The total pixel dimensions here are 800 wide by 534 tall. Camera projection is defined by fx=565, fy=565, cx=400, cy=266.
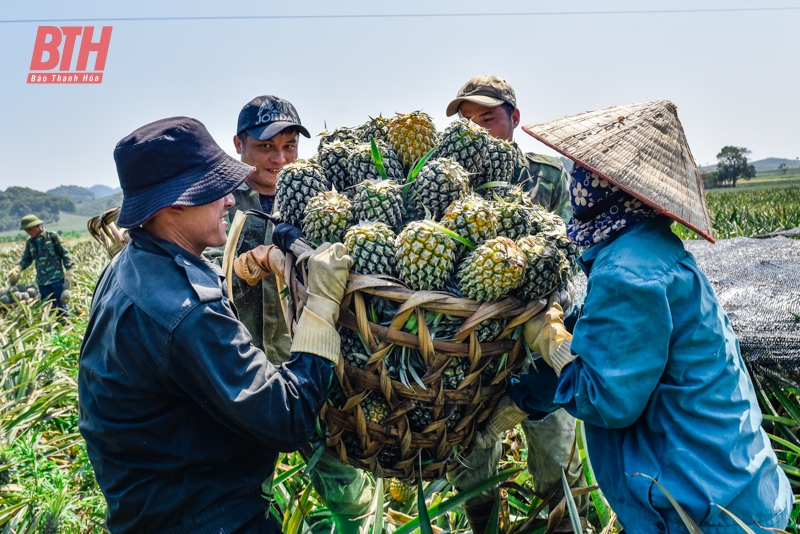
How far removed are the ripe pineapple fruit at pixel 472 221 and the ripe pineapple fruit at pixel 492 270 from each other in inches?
2.5

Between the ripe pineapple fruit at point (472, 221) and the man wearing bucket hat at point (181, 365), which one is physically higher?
the ripe pineapple fruit at point (472, 221)

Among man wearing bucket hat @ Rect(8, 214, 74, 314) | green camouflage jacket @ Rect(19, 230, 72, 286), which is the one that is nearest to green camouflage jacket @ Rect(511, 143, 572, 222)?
man wearing bucket hat @ Rect(8, 214, 74, 314)

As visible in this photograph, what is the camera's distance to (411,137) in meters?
2.26

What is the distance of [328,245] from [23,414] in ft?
12.3

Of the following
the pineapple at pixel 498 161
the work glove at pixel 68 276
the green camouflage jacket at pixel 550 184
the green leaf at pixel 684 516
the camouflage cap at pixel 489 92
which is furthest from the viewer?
the work glove at pixel 68 276

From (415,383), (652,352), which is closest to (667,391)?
(652,352)

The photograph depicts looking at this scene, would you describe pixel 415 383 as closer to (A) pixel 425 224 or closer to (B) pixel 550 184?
(A) pixel 425 224

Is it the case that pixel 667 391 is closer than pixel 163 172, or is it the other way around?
pixel 667 391

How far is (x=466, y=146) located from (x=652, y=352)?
3.15 feet

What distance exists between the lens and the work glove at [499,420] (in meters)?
2.08

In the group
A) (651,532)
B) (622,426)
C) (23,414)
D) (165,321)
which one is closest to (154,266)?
(165,321)

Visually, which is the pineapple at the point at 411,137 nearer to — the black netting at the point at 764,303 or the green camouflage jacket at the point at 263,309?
the black netting at the point at 764,303

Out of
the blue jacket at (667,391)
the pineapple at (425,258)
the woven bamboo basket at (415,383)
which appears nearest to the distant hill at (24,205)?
the woven bamboo basket at (415,383)

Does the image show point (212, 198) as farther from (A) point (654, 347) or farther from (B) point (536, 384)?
(A) point (654, 347)
